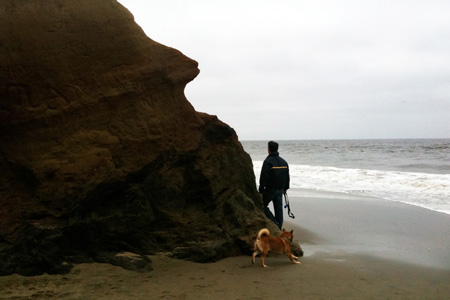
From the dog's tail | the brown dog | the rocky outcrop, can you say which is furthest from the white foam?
the rocky outcrop

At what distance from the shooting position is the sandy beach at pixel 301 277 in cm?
438

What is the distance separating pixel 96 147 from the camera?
16.7 ft

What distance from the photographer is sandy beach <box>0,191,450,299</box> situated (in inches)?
172

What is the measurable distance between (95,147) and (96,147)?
0.5 inches

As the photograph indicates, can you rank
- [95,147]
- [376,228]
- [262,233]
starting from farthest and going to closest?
[376,228] < [262,233] < [95,147]

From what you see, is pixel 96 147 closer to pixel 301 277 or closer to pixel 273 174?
pixel 301 277

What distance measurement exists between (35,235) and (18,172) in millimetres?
790

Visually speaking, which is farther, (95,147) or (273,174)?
(273,174)

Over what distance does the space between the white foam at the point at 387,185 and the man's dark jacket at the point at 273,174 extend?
19.0 feet

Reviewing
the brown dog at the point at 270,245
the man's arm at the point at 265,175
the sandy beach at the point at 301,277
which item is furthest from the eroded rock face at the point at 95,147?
the man's arm at the point at 265,175

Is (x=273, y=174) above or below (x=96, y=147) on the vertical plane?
below

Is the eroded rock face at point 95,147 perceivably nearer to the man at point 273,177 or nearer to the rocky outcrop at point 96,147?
the rocky outcrop at point 96,147

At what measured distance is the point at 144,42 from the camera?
5.56m

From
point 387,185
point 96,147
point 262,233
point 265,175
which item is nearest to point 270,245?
point 262,233
